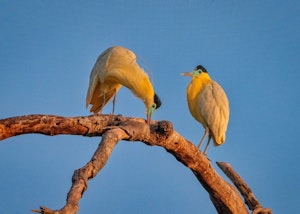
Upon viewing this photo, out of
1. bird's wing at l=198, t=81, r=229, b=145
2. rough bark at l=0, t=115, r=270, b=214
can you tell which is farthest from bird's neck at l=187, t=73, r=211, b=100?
rough bark at l=0, t=115, r=270, b=214

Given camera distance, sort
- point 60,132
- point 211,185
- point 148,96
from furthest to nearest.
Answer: point 148,96
point 211,185
point 60,132

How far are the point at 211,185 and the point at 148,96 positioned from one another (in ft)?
4.74

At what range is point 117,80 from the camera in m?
7.32

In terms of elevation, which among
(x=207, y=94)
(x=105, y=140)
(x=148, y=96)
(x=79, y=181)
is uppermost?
(x=207, y=94)

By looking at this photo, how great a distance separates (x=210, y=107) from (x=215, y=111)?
0.10 m

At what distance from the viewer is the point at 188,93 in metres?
8.34

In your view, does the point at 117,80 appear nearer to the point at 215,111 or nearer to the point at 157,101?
the point at 157,101

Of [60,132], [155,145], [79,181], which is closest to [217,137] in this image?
[155,145]

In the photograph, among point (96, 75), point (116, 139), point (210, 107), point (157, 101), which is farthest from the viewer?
point (210, 107)

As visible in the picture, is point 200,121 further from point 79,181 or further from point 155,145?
point 79,181

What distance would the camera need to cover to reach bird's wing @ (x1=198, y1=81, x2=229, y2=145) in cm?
793

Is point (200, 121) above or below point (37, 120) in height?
above

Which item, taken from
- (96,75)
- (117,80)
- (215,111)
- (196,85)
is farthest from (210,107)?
(96,75)

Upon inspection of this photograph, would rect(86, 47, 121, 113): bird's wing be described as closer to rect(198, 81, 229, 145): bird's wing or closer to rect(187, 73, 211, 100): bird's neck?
rect(187, 73, 211, 100): bird's neck
